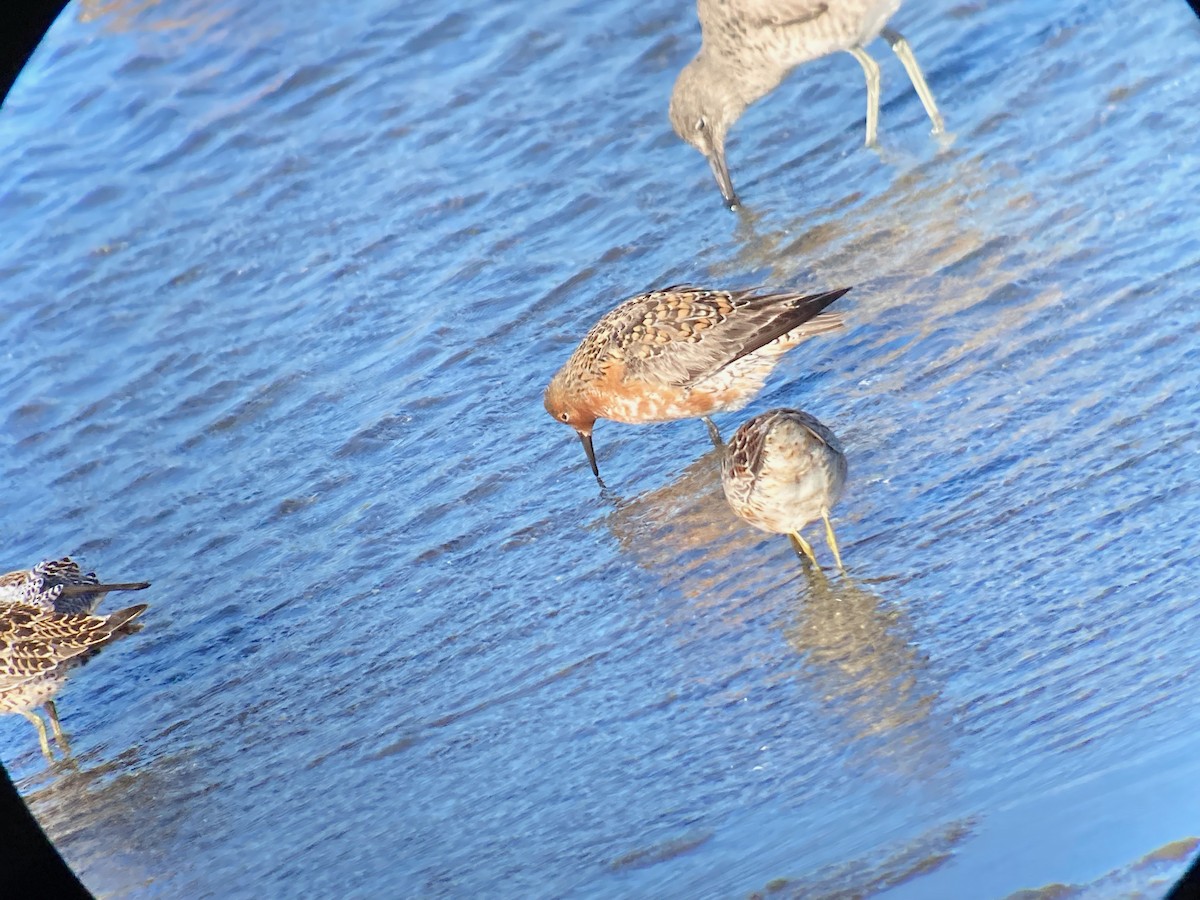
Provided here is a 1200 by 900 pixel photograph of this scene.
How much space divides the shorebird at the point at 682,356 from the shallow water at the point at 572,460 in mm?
215

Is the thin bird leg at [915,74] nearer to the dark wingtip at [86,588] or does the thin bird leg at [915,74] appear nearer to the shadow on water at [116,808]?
the dark wingtip at [86,588]

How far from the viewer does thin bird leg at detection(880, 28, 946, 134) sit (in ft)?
26.0

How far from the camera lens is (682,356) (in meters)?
6.21

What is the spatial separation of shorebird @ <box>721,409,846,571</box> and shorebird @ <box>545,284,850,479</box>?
957 millimetres

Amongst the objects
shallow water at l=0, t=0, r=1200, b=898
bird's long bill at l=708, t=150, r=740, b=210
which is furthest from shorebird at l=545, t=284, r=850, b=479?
bird's long bill at l=708, t=150, r=740, b=210

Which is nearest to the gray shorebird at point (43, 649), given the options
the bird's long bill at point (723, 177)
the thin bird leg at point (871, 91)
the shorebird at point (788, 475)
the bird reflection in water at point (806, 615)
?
the bird reflection in water at point (806, 615)

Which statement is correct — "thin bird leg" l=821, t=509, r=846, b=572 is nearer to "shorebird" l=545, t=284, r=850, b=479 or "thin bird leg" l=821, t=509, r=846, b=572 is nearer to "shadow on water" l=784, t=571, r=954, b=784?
"shadow on water" l=784, t=571, r=954, b=784

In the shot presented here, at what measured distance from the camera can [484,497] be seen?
6293mm

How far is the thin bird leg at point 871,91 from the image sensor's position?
26.3ft

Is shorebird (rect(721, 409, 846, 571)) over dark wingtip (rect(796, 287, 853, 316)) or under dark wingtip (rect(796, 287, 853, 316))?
under

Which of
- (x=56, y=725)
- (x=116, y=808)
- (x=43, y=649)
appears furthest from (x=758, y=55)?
(x=116, y=808)

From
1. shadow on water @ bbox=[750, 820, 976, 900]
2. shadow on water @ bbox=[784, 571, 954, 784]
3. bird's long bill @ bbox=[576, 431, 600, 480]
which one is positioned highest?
bird's long bill @ bbox=[576, 431, 600, 480]

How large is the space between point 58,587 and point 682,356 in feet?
8.78

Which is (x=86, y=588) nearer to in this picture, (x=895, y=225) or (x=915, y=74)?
(x=895, y=225)
